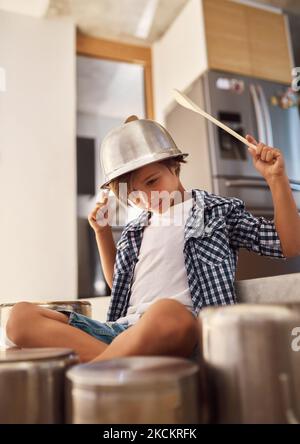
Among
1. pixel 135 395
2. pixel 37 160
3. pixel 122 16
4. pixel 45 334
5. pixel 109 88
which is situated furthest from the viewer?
pixel 109 88

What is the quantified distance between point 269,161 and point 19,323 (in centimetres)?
65

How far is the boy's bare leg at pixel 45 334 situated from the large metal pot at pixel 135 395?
0.30 meters

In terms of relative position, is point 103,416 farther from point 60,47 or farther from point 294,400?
point 60,47

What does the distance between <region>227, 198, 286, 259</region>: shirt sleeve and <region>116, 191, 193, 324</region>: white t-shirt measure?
0.13 metres

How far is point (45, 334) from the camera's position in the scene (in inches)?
31.4

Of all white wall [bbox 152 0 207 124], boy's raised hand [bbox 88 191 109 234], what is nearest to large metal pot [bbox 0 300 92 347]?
boy's raised hand [bbox 88 191 109 234]

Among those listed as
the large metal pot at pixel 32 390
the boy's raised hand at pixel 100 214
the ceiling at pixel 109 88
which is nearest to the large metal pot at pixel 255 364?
the large metal pot at pixel 32 390

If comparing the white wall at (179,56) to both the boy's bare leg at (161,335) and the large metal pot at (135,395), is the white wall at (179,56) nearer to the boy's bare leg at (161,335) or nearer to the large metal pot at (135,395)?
the boy's bare leg at (161,335)

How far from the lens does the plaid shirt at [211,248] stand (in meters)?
0.94

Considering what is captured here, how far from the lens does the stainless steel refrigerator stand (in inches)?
85.7

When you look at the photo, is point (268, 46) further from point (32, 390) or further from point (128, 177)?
point (32, 390)

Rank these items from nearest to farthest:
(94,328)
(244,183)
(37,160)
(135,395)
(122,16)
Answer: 1. (135,395)
2. (94,328)
3. (244,183)
4. (37,160)
5. (122,16)

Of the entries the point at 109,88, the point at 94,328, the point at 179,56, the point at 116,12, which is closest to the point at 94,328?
the point at 94,328

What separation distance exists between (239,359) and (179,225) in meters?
0.65
